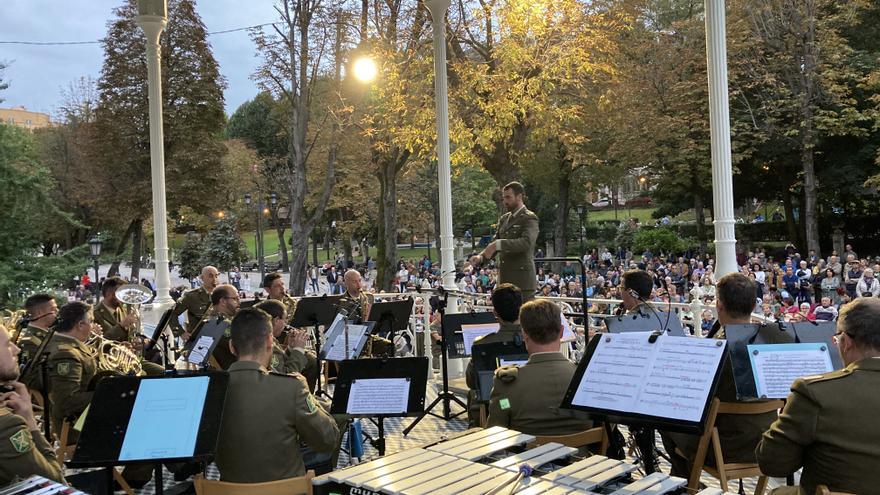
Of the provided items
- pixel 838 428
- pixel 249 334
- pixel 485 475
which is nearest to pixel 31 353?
pixel 249 334

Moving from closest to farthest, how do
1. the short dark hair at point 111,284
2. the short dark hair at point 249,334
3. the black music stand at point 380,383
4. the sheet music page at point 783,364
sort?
the sheet music page at point 783,364, the short dark hair at point 249,334, the black music stand at point 380,383, the short dark hair at point 111,284

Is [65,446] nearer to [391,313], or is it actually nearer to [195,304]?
[391,313]

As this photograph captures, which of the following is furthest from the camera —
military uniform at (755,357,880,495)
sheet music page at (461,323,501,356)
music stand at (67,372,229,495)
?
sheet music page at (461,323,501,356)

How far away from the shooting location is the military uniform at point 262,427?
347 cm

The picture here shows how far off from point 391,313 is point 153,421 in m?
4.16

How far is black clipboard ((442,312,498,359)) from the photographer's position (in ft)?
21.4

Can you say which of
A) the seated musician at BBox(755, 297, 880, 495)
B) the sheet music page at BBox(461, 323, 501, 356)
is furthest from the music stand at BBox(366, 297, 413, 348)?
the seated musician at BBox(755, 297, 880, 495)

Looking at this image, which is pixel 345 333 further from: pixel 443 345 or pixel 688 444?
pixel 688 444

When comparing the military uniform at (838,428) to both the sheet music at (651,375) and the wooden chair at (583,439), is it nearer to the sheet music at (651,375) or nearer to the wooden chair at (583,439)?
the sheet music at (651,375)

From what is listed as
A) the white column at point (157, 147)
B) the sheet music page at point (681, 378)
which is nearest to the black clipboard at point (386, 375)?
the sheet music page at point (681, 378)

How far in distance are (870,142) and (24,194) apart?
3174cm

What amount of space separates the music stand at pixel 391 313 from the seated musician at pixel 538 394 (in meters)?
3.53

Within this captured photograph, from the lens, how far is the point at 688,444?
13.1 ft

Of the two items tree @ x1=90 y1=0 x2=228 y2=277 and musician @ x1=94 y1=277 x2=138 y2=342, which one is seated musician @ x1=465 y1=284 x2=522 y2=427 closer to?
musician @ x1=94 y1=277 x2=138 y2=342
